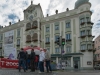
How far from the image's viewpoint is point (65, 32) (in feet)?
136

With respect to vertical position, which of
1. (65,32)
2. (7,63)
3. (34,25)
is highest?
(34,25)

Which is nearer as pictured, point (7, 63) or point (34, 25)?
point (7, 63)

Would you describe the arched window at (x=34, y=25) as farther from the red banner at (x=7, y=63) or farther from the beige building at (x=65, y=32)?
the red banner at (x=7, y=63)

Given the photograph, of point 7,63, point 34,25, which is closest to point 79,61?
point 34,25

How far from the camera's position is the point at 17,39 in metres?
51.3

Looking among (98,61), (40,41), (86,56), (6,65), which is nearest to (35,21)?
(40,41)

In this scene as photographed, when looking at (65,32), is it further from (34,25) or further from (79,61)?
(34,25)

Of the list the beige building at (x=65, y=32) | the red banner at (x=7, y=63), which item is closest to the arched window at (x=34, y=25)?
the beige building at (x=65, y=32)

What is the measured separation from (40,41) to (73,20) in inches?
431

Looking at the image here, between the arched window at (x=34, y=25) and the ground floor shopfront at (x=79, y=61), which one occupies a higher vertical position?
the arched window at (x=34, y=25)

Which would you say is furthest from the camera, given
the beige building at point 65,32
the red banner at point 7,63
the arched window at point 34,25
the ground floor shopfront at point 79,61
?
the arched window at point 34,25

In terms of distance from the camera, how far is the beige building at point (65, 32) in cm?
3756

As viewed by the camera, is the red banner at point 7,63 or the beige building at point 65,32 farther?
the beige building at point 65,32

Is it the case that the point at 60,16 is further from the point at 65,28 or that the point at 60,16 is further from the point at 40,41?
the point at 40,41
